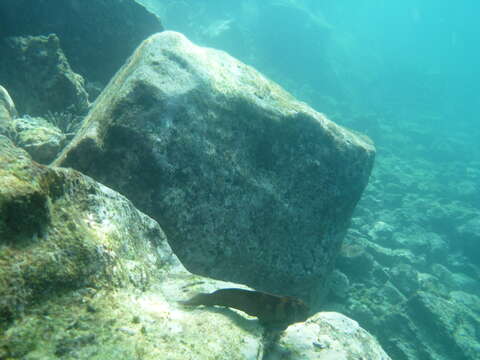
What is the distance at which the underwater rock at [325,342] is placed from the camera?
8.63ft

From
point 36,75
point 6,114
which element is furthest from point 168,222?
point 36,75

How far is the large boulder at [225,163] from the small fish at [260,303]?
1.42m

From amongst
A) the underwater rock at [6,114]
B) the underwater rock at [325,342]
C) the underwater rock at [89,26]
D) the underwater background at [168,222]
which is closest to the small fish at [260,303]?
the underwater background at [168,222]

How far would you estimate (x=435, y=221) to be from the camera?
47.9 feet

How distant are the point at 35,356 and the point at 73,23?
9.27m

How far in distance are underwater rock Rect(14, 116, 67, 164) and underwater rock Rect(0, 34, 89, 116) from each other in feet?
4.55

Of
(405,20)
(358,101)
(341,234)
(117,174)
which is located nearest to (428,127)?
(358,101)

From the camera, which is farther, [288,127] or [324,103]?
[324,103]

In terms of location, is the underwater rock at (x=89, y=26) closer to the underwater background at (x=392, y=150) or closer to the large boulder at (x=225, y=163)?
the large boulder at (x=225, y=163)

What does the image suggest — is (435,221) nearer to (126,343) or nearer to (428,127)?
(126,343)

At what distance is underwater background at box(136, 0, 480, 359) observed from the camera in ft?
26.5

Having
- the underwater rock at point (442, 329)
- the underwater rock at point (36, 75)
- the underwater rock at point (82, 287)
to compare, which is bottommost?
the underwater rock at point (82, 287)

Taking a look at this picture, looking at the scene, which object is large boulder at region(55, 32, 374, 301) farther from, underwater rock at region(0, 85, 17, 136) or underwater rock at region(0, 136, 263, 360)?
underwater rock at region(0, 85, 17, 136)

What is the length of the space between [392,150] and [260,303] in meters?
22.2
